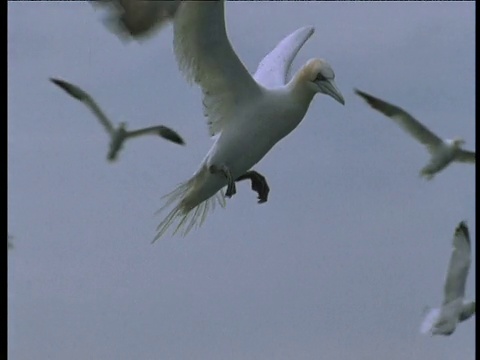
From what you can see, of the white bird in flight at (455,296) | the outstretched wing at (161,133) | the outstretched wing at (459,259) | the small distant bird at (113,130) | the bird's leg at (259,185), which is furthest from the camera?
the small distant bird at (113,130)

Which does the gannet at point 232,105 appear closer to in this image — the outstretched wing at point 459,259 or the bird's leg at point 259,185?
the bird's leg at point 259,185

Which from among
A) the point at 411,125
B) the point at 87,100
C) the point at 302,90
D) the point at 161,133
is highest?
the point at 87,100

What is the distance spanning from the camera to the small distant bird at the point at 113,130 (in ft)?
59.2

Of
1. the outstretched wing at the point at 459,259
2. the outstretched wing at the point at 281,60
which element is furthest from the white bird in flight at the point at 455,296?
the outstretched wing at the point at 281,60

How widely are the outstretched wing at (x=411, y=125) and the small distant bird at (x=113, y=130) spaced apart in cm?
229

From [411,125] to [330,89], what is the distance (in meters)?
6.10

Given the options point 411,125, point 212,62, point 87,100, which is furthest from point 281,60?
point 87,100

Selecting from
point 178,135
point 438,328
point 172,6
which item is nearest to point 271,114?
point 172,6

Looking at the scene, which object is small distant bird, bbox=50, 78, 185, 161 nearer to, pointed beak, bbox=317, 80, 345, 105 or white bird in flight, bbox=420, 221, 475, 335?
white bird in flight, bbox=420, 221, 475, 335

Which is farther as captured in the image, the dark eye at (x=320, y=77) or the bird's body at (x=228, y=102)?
the dark eye at (x=320, y=77)

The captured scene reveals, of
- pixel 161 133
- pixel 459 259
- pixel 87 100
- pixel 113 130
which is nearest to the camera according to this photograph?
pixel 459 259

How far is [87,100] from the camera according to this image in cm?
1973

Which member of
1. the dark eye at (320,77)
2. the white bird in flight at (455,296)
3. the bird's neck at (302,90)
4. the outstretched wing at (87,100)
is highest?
the outstretched wing at (87,100)

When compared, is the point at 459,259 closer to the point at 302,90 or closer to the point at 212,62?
the point at 302,90
